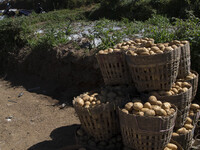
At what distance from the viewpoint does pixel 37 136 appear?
168 inches

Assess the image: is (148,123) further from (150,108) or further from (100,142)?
(100,142)

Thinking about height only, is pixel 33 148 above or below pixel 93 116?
below

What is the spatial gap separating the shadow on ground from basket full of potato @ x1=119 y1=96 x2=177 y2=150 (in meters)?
1.42

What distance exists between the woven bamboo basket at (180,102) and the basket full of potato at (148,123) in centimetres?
17

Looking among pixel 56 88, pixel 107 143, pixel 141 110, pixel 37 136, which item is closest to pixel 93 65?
pixel 56 88

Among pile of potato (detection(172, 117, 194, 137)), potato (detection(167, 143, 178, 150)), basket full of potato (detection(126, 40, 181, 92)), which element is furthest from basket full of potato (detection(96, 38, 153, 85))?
potato (detection(167, 143, 178, 150))

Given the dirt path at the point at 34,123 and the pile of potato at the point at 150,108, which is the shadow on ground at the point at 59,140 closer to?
the dirt path at the point at 34,123

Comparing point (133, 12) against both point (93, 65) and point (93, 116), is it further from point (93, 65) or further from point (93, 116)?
point (93, 116)

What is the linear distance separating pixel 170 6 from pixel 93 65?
6.19 m

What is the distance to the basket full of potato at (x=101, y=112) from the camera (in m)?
3.19

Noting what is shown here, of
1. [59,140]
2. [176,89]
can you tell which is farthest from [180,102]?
[59,140]

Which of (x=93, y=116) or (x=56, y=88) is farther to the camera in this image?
(x=56, y=88)

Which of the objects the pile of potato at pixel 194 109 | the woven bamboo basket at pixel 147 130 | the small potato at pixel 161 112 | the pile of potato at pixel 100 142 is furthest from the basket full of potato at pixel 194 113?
the pile of potato at pixel 100 142

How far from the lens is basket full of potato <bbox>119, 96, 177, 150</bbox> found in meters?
2.69
